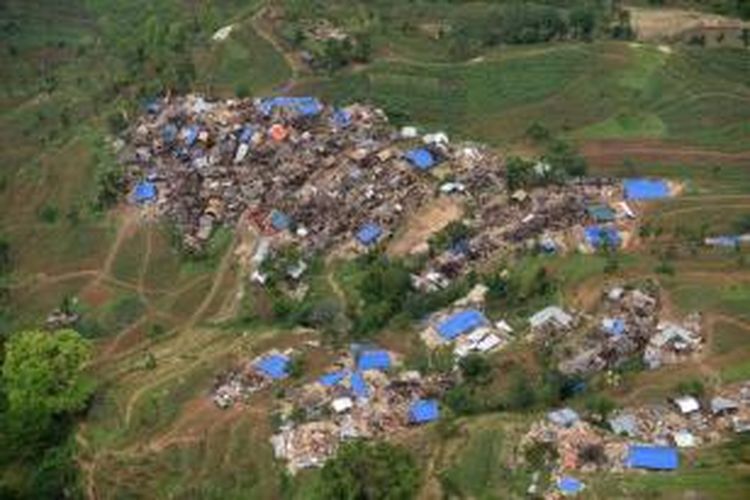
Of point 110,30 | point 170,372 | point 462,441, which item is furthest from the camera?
point 110,30

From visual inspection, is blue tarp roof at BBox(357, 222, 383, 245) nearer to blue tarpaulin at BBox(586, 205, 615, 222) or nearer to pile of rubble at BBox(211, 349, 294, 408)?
pile of rubble at BBox(211, 349, 294, 408)

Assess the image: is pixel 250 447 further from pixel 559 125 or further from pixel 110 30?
pixel 110 30

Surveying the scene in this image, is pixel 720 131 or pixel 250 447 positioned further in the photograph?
pixel 720 131

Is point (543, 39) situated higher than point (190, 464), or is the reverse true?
point (543, 39)

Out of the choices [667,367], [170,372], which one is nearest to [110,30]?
[170,372]

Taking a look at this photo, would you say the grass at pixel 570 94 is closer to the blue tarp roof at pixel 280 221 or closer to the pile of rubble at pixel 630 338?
the blue tarp roof at pixel 280 221

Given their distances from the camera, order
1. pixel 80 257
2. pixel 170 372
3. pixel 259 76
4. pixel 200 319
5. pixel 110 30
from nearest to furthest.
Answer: pixel 170 372 < pixel 200 319 < pixel 80 257 < pixel 259 76 < pixel 110 30

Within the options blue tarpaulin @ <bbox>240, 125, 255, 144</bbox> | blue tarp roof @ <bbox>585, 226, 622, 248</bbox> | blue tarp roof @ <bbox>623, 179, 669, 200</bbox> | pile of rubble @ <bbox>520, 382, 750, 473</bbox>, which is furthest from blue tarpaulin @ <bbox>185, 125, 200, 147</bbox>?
pile of rubble @ <bbox>520, 382, 750, 473</bbox>
